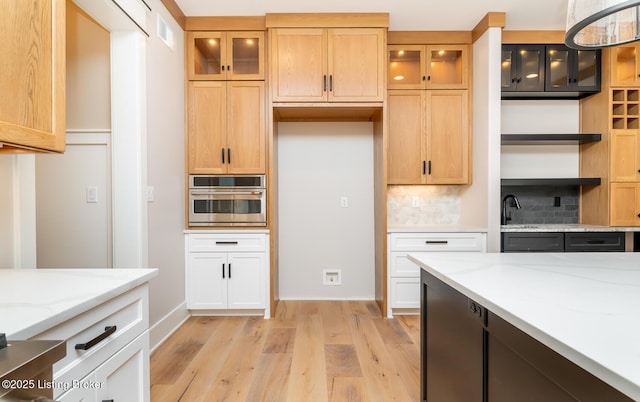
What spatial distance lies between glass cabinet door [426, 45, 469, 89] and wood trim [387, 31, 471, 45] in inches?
2.1

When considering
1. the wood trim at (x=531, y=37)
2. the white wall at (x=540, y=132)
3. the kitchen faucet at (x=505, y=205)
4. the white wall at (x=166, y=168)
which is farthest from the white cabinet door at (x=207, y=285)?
the wood trim at (x=531, y=37)

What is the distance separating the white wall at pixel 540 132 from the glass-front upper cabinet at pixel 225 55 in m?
2.57

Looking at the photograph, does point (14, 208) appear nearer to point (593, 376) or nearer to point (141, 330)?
point (141, 330)

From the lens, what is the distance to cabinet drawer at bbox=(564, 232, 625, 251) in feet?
9.88

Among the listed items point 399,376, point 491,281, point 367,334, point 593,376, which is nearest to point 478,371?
point 491,281

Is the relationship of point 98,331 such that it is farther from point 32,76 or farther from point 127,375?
point 32,76

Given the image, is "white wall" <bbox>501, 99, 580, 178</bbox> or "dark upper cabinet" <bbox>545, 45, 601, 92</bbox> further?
"white wall" <bbox>501, 99, 580, 178</bbox>

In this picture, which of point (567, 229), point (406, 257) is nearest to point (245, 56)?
point (406, 257)

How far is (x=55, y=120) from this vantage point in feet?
4.02

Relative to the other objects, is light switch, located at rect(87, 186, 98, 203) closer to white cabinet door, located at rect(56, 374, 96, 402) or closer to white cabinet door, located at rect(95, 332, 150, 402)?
white cabinet door, located at rect(95, 332, 150, 402)

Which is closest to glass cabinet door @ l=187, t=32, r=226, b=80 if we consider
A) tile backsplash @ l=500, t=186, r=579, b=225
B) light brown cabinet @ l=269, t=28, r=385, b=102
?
light brown cabinet @ l=269, t=28, r=385, b=102

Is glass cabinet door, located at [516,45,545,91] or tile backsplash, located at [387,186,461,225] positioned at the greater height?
glass cabinet door, located at [516,45,545,91]

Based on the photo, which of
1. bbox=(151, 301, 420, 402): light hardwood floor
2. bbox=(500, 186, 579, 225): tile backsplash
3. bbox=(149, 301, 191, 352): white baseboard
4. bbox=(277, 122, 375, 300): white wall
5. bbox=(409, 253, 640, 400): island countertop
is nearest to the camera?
bbox=(409, 253, 640, 400): island countertop

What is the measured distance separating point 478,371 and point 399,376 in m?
1.09
